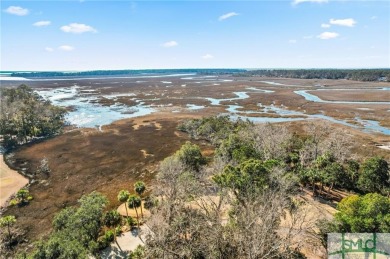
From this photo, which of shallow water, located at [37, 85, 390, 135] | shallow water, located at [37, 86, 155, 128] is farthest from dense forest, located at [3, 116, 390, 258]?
shallow water, located at [37, 86, 155, 128]

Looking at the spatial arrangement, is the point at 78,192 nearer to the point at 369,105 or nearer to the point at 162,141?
the point at 162,141

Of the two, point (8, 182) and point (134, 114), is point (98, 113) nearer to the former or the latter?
point (134, 114)

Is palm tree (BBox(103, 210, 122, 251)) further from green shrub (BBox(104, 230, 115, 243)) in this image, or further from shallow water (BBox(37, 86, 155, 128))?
shallow water (BBox(37, 86, 155, 128))

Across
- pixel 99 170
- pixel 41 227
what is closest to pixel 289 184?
pixel 41 227

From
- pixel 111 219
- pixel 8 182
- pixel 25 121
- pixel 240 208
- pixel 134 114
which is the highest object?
pixel 240 208

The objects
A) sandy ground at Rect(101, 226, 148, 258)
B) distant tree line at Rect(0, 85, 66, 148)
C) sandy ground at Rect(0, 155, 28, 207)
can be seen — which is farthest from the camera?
distant tree line at Rect(0, 85, 66, 148)

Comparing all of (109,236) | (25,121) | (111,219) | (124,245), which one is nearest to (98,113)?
(25,121)
